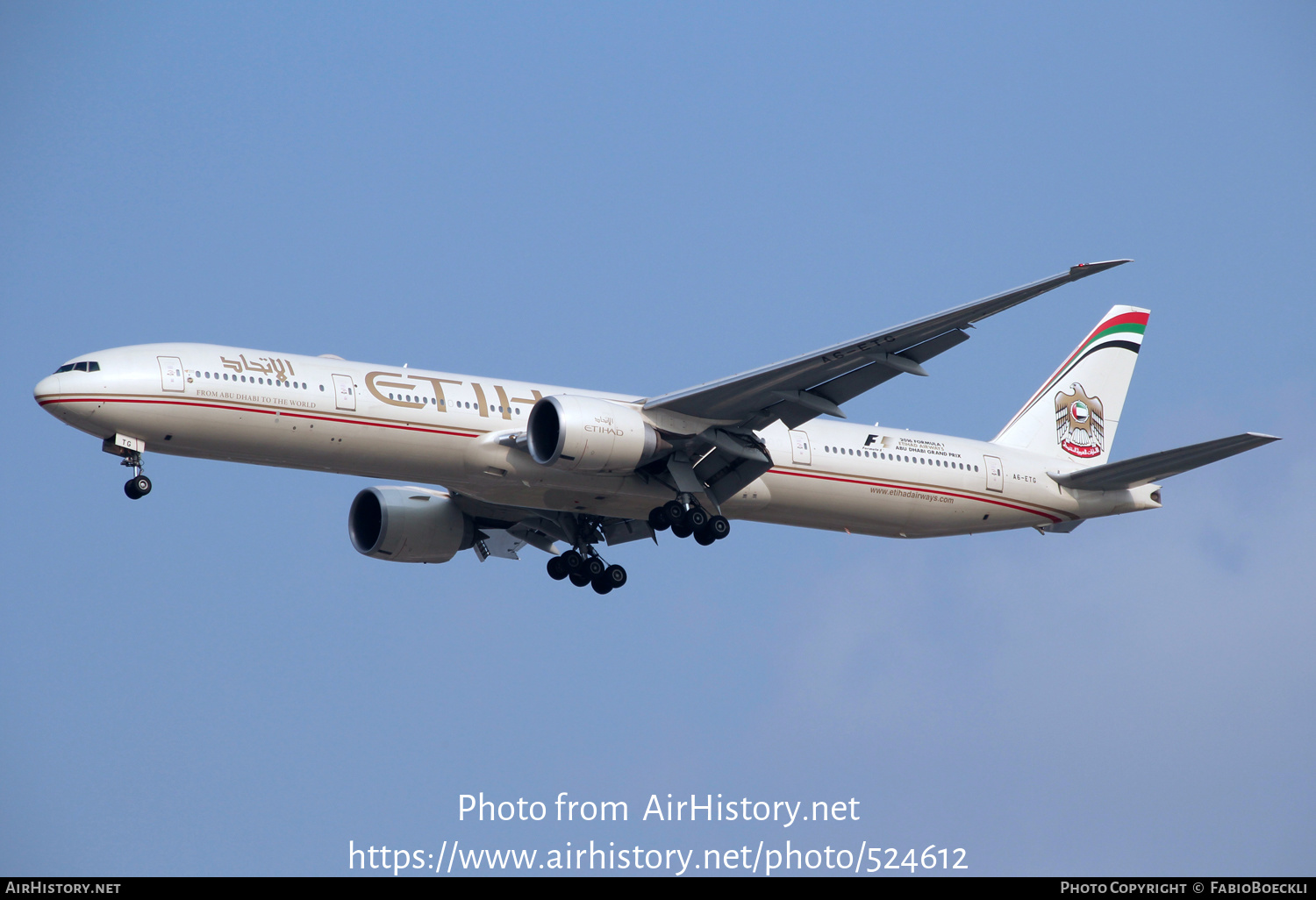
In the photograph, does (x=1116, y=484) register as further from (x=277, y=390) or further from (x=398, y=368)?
(x=277, y=390)

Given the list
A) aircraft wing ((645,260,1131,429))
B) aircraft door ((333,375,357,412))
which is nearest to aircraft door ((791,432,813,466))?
aircraft wing ((645,260,1131,429))

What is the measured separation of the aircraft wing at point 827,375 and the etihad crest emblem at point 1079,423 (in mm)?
9884

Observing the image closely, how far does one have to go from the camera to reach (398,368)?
113 feet

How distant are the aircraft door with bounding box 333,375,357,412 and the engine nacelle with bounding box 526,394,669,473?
12.1 ft

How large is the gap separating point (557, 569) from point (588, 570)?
798mm

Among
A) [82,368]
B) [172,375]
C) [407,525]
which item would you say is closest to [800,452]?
[407,525]

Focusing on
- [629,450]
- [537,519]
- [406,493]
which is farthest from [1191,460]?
[406,493]

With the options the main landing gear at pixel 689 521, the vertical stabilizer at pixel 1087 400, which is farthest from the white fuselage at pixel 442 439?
the vertical stabilizer at pixel 1087 400

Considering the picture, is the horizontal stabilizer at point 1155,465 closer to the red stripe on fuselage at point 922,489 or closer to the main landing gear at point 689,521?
the red stripe on fuselage at point 922,489

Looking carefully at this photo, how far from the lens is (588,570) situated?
40.9 m

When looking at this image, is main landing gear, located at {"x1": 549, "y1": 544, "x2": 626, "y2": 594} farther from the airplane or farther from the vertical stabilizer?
the vertical stabilizer
